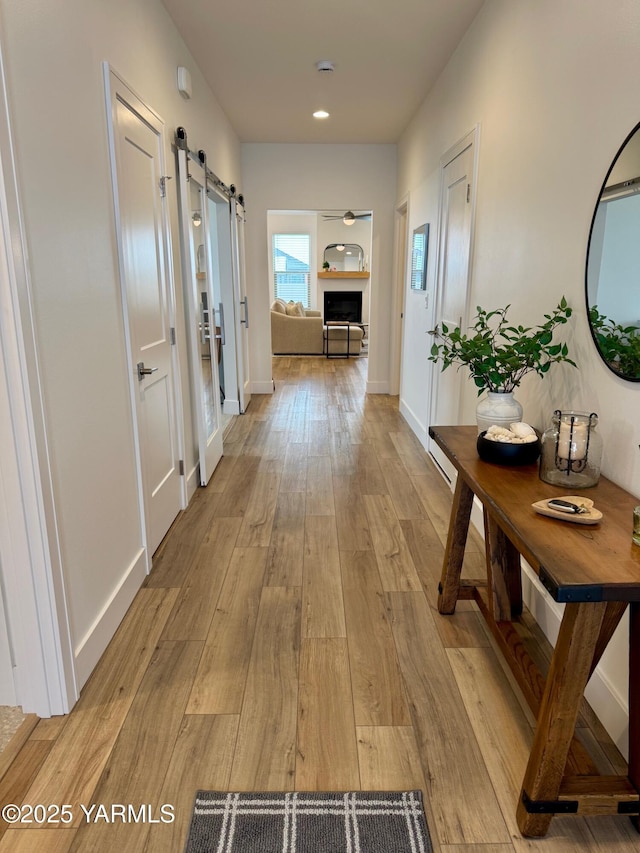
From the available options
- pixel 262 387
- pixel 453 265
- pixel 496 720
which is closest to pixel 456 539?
pixel 496 720

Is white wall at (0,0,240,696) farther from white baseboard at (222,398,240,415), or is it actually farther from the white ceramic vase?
white baseboard at (222,398,240,415)

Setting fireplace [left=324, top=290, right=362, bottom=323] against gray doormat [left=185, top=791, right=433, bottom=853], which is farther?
fireplace [left=324, top=290, right=362, bottom=323]

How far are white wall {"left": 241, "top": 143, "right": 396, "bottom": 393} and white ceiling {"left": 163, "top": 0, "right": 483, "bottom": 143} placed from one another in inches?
35.7

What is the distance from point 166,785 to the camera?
4.78 ft

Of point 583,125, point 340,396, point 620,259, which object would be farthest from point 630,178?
point 340,396

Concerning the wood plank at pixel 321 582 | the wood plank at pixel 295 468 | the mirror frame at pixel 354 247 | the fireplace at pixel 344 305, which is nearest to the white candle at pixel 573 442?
the wood plank at pixel 321 582

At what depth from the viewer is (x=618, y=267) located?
156 cm

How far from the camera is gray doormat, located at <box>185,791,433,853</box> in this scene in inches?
51.1

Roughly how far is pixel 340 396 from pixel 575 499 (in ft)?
16.0

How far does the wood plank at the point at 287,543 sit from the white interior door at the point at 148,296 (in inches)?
22.8

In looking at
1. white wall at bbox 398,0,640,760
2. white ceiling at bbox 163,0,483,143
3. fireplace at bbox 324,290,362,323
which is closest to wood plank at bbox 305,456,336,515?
white wall at bbox 398,0,640,760

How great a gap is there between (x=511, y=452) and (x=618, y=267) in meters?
0.62

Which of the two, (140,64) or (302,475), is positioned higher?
(140,64)

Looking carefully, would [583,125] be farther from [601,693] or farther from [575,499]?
[601,693]
